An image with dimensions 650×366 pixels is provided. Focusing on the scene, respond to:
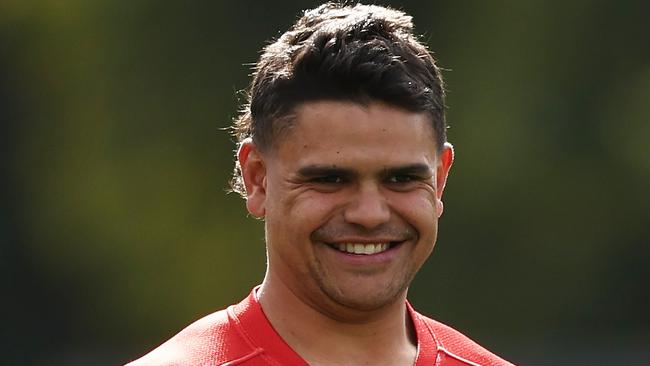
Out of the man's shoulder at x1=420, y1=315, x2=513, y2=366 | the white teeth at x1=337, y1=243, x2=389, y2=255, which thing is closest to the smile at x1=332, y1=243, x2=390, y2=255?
the white teeth at x1=337, y1=243, x2=389, y2=255

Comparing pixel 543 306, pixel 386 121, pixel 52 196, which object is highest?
pixel 386 121

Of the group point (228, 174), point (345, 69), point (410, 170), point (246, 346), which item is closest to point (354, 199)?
point (410, 170)

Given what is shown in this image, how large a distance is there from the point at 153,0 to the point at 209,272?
3.01 meters

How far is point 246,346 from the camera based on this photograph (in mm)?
3861

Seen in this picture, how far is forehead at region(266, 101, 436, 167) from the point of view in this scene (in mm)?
3717

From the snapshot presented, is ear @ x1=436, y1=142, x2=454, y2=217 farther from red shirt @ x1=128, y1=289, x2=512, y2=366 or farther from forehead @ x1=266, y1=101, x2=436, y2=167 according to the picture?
red shirt @ x1=128, y1=289, x2=512, y2=366

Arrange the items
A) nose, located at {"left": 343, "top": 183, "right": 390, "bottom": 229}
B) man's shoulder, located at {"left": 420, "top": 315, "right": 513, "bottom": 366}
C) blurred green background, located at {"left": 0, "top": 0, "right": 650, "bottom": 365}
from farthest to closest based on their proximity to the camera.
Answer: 1. blurred green background, located at {"left": 0, "top": 0, "right": 650, "bottom": 365}
2. man's shoulder, located at {"left": 420, "top": 315, "right": 513, "bottom": 366}
3. nose, located at {"left": 343, "top": 183, "right": 390, "bottom": 229}

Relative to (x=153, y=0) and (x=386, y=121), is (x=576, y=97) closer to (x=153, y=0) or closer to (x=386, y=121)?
(x=153, y=0)

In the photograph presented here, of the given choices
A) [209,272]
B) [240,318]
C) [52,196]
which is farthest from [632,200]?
[240,318]

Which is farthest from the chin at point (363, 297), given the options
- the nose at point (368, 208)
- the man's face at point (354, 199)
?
the nose at point (368, 208)

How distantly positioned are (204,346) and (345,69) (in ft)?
2.26

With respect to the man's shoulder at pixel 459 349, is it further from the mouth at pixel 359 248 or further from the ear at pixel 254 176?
the ear at pixel 254 176

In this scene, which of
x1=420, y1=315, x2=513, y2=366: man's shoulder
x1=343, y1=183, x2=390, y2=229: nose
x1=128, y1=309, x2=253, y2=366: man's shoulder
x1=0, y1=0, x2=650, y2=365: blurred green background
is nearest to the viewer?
x1=343, y1=183, x2=390, y2=229: nose

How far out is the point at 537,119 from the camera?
1895 cm
